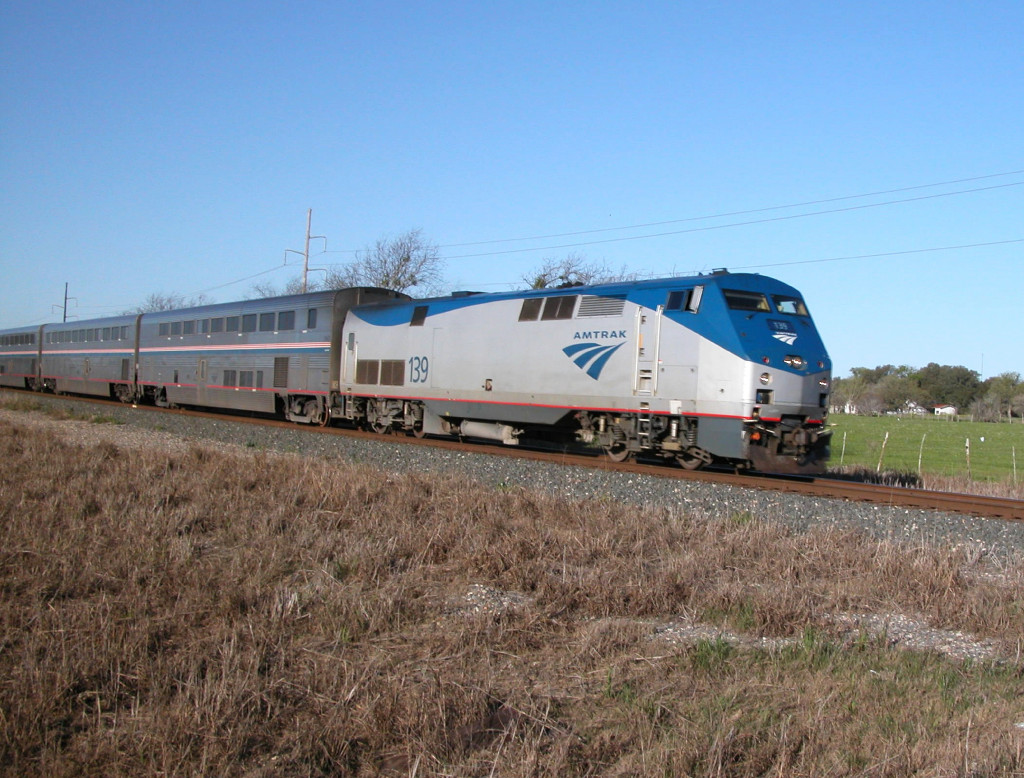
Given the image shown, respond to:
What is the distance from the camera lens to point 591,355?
A: 15.3 metres

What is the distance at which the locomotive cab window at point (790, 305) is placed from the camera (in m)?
14.2

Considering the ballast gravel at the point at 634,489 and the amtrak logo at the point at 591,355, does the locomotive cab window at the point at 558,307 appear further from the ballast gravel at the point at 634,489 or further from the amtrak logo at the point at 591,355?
the ballast gravel at the point at 634,489

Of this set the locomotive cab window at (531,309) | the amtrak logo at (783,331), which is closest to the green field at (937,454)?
the amtrak logo at (783,331)

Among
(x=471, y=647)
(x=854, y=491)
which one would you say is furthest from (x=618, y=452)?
(x=471, y=647)

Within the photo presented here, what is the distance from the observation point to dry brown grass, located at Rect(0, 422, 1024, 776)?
155 inches

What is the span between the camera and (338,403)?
22.3m

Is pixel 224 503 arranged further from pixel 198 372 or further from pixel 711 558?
pixel 198 372

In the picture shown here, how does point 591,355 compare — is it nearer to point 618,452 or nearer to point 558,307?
point 558,307

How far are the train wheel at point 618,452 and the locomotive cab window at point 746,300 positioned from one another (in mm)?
3371

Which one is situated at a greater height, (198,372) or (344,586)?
(198,372)

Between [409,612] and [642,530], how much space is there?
347 centimetres

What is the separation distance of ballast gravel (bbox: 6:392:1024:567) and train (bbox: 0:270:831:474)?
140 cm

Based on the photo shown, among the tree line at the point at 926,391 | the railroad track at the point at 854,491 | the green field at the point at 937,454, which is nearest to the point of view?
the railroad track at the point at 854,491

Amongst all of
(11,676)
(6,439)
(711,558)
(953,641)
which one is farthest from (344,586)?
(6,439)
